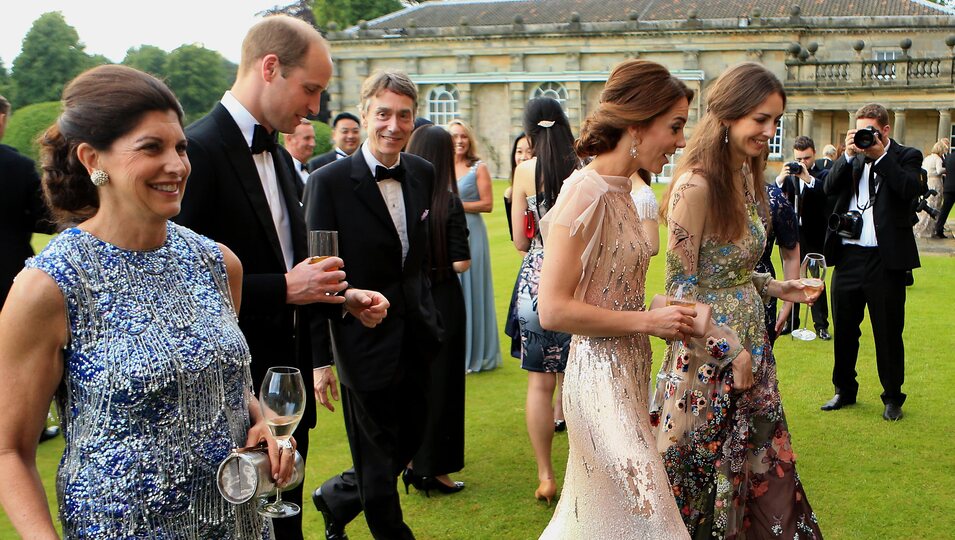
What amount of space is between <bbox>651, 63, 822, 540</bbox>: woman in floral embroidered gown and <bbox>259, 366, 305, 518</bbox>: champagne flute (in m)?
2.12

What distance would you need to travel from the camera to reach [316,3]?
66.6 meters

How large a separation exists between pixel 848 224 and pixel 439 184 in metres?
3.44

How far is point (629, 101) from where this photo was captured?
134 inches

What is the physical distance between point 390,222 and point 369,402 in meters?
0.89

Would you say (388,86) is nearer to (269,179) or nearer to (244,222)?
(269,179)

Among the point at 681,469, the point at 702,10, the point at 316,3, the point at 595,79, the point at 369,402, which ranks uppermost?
the point at 316,3

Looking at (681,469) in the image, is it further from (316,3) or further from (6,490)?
(316,3)

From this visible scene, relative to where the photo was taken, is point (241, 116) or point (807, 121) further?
point (807, 121)

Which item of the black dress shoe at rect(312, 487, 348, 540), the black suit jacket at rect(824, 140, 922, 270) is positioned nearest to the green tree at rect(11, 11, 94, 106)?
the black suit jacket at rect(824, 140, 922, 270)

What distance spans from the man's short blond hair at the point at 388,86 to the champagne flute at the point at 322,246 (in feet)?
4.54

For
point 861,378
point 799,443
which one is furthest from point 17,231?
point 861,378

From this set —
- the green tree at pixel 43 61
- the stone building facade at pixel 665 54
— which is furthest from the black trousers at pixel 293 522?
the green tree at pixel 43 61

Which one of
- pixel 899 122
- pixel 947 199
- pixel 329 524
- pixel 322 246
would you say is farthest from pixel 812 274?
A: pixel 899 122

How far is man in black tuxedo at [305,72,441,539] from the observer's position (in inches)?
172
